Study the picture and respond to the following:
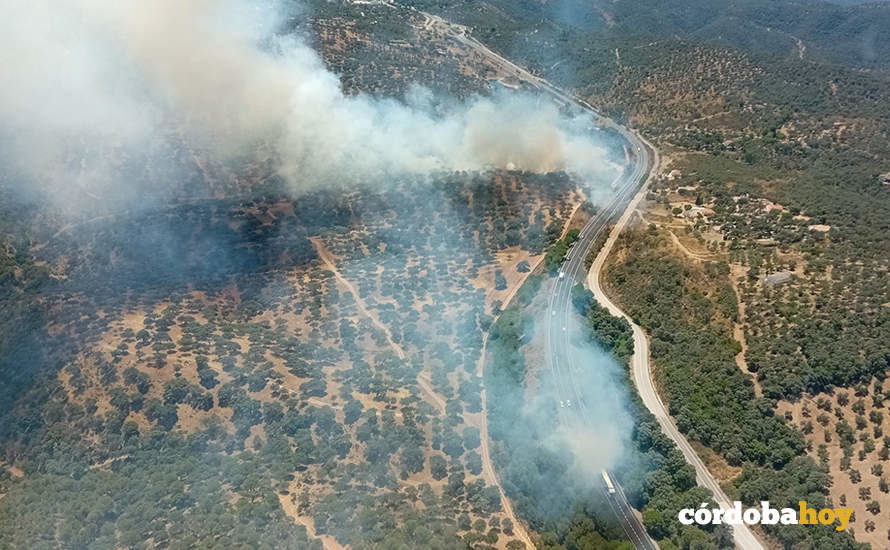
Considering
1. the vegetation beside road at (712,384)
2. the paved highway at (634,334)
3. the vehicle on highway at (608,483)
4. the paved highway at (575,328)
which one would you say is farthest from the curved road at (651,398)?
the vehicle on highway at (608,483)

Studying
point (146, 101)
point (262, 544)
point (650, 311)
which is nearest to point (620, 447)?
point (650, 311)

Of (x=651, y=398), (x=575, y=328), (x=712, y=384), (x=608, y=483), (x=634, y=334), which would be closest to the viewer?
(x=608, y=483)

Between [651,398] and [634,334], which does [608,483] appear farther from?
[634,334]

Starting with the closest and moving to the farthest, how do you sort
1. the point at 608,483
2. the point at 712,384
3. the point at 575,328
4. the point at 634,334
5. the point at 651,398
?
the point at 608,483 < the point at 712,384 < the point at 651,398 < the point at 634,334 < the point at 575,328

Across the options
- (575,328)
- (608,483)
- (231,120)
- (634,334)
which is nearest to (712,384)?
(634,334)

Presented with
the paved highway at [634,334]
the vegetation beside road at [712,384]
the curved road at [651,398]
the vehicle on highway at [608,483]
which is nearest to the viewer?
the curved road at [651,398]

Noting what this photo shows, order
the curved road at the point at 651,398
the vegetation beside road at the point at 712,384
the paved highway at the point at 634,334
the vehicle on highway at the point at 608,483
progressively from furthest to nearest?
1. the vehicle on highway at the point at 608,483
2. the paved highway at the point at 634,334
3. the vegetation beside road at the point at 712,384
4. the curved road at the point at 651,398

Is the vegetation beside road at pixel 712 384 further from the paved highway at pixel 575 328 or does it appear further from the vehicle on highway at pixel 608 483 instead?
the vehicle on highway at pixel 608 483

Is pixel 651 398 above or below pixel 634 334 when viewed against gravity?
below

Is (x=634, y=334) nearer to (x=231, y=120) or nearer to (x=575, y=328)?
(x=575, y=328)

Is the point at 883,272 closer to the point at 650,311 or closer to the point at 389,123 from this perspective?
the point at 650,311

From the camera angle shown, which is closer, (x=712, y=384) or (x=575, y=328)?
(x=712, y=384)
